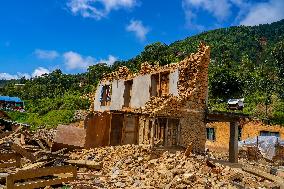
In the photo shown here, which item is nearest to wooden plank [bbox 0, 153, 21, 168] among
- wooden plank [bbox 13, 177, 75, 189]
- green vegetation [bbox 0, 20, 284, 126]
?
wooden plank [bbox 13, 177, 75, 189]

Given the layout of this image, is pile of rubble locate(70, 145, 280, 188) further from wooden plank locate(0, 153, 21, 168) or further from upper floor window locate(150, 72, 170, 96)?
upper floor window locate(150, 72, 170, 96)

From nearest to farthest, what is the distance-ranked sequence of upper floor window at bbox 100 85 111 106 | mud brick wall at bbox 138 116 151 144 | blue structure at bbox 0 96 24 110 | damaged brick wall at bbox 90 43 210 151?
damaged brick wall at bbox 90 43 210 151
mud brick wall at bbox 138 116 151 144
upper floor window at bbox 100 85 111 106
blue structure at bbox 0 96 24 110

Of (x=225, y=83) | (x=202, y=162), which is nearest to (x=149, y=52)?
(x=225, y=83)

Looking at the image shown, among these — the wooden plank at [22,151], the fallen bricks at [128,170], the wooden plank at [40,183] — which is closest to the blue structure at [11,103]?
the fallen bricks at [128,170]

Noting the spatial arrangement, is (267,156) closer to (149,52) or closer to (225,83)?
(225,83)

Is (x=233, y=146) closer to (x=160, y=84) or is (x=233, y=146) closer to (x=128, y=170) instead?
(x=160, y=84)

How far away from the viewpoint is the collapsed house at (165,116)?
23703 mm

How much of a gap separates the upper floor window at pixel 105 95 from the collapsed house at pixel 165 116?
719cm

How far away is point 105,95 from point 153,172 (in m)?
19.0

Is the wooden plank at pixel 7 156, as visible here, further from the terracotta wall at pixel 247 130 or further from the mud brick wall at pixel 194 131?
the terracotta wall at pixel 247 130

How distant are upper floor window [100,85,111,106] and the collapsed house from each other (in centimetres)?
719

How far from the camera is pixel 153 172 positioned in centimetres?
1647

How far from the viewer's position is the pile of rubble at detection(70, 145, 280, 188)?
49.2 ft

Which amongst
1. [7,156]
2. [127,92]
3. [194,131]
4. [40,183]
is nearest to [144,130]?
[194,131]
